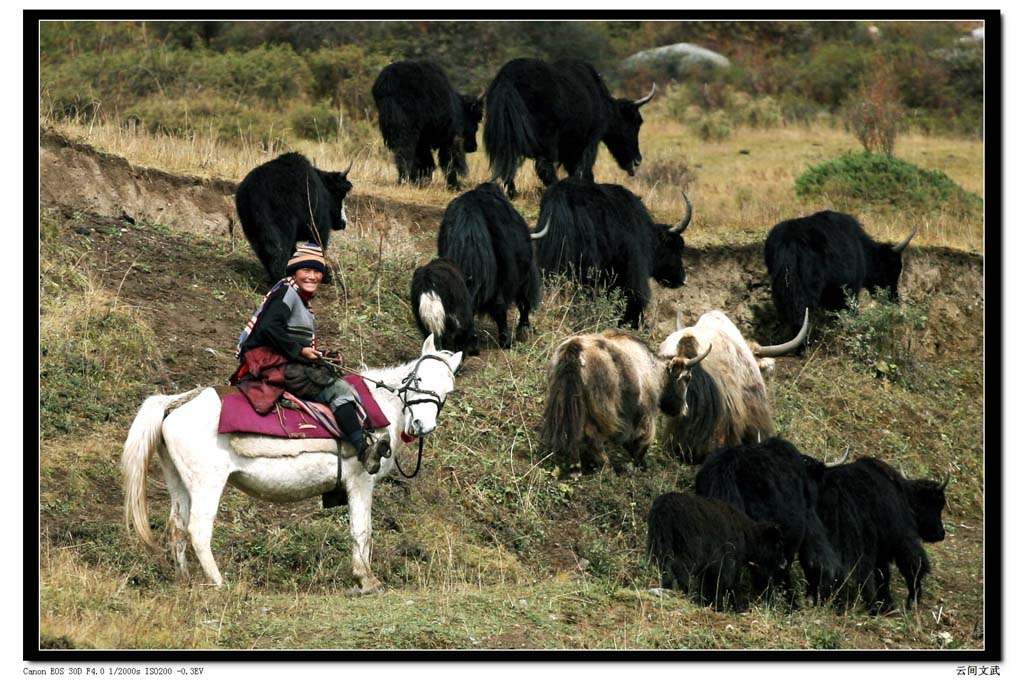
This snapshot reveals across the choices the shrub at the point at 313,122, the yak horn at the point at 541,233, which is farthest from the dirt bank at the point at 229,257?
the shrub at the point at 313,122

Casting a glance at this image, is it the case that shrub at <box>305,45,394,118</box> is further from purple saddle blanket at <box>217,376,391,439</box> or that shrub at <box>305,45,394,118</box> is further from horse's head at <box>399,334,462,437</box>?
purple saddle blanket at <box>217,376,391,439</box>

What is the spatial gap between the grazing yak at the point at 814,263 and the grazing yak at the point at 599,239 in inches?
63.5

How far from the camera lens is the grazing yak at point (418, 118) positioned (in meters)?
17.1

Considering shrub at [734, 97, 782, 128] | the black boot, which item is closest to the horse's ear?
the black boot

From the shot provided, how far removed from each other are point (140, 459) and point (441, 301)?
396 cm

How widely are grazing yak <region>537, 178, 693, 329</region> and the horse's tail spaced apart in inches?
234

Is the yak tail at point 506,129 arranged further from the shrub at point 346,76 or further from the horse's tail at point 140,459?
the shrub at point 346,76

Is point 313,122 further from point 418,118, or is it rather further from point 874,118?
point 874,118

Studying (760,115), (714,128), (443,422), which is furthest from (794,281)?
(760,115)

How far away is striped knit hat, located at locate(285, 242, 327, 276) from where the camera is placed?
8.97 metres

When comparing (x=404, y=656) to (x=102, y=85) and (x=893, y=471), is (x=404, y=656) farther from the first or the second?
(x=102, y=85)

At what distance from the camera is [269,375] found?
884 cm

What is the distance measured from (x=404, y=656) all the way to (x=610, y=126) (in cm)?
1165

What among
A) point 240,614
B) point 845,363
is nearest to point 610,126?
point 845,363
